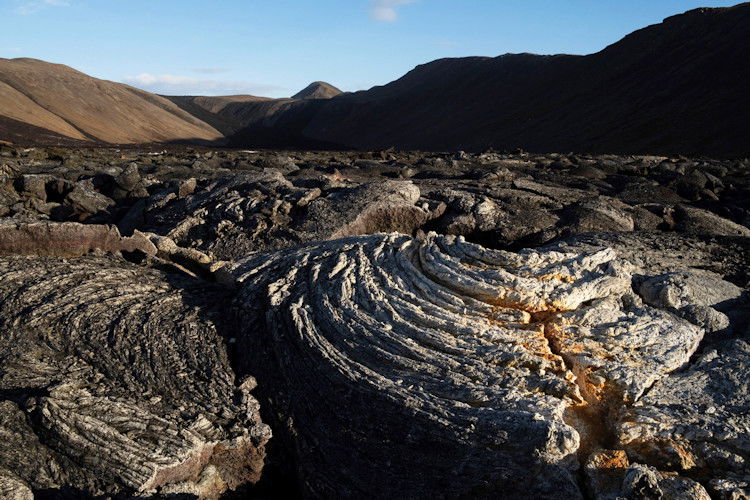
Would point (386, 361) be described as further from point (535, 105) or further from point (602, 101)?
point (535, 105)

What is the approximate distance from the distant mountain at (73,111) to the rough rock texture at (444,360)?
47.3 metres

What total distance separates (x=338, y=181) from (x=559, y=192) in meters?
3.95

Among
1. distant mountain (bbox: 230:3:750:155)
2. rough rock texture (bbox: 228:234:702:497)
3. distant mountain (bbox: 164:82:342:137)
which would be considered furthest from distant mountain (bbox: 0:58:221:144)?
rough rock texture (bbox: 228:234:702:497)

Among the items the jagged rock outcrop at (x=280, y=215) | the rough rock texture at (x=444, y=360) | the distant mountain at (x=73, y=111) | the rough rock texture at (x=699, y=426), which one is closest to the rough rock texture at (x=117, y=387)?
the rough rock texture at (x=444, y=360)

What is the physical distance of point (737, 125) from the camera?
35.6 m

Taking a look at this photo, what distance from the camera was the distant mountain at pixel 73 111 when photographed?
5503 centimetres

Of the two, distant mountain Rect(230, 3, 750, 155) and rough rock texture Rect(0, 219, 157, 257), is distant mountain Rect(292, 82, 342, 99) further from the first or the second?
rough rock texture Rect(0, 219, 157, 257)

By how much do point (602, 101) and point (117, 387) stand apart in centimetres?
4900

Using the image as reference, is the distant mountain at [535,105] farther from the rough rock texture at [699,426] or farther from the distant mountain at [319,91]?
the distant mountain at [319,91]

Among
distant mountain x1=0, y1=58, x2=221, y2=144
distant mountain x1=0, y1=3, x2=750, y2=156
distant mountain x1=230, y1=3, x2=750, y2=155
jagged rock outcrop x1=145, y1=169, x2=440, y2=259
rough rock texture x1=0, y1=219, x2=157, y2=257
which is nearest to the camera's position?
rough rock texture x1=0, y1=219, x2=157, y2=257

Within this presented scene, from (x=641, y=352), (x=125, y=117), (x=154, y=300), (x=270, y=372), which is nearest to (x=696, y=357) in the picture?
(x=641, y=352)

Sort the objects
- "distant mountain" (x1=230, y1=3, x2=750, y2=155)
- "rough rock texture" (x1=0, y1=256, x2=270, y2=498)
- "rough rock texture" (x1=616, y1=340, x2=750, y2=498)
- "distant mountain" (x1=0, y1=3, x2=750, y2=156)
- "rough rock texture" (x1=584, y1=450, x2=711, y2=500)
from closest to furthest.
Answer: "rough rock texture" (x1=584, y1=450, x2=711, y2=500) < "rough rock texture" (x1=616, y1=340, x2=750, y2=498) < "rough rock texture" (x1=0, y1=256, x2=270, y2=498) < "distant mountain" (x1=230, y1=3, x2=750, y2=155) < "distant mountain" (x1=0, y1=3, x2=750, y2=156)

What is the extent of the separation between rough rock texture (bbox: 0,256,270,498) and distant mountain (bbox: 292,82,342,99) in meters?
139

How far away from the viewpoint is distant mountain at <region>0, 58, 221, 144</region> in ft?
181
